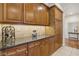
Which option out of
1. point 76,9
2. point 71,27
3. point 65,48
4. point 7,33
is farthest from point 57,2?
point 7,33

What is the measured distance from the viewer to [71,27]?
81.0 inches

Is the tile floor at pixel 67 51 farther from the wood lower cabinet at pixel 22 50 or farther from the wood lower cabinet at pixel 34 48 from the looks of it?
the wood lower cabinet at pixel 22 50

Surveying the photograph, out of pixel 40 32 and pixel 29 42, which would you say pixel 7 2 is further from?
pixel 40 32

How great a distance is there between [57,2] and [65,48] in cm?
77

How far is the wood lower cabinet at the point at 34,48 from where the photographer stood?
2.06m

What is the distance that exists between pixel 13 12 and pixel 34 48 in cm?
69

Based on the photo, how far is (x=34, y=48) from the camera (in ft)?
7.23

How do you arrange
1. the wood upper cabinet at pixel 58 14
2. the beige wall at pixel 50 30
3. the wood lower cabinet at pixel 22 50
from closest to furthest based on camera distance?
the wood lower cabinet at pixel 22 50, the wood upper cabinet at pixel 58 14, the beige wall at pixel 50 30

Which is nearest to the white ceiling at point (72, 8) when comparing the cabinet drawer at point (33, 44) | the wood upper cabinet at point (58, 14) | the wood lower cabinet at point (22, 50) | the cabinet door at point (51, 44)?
the wood upper cabinet at point (58, 14)

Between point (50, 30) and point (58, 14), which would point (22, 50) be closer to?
point (50, 30)

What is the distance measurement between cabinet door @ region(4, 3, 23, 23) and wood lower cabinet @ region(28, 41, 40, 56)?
468mm

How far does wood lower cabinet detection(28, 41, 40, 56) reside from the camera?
2.06 meters

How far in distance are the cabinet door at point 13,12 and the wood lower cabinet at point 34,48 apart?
468mm

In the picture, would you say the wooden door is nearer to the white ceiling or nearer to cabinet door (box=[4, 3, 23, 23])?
the white ceiling
